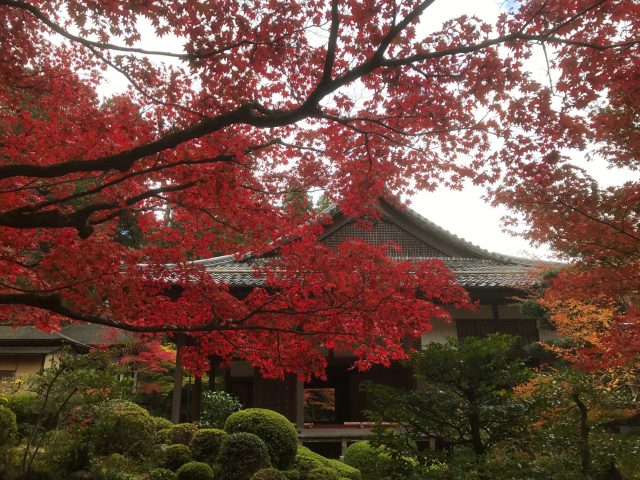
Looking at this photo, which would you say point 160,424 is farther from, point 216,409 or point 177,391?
point 216,409

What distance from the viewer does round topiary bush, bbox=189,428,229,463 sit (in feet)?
27.4

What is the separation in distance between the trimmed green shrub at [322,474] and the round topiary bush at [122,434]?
318 cm

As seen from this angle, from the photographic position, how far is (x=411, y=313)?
20.3ft

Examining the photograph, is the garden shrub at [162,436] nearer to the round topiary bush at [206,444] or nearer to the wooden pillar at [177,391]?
the round topiary bush at [206,444]

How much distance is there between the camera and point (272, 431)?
27.5ft

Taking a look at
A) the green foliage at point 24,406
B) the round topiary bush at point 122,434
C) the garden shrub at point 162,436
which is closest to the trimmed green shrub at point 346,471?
the garden shrub at point 162,436

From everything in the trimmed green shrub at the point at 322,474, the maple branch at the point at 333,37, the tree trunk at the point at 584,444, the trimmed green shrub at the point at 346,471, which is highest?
the maple branch at the point at 333,37

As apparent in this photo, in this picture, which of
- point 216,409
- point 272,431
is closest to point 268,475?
point 272,431

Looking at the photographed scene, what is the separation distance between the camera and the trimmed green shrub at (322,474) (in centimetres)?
789

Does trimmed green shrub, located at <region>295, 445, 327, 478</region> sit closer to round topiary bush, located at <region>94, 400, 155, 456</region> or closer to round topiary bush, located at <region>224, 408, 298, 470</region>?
round topiary bush, located at <region>224, 408, 298, 470</region>

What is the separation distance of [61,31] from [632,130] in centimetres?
662

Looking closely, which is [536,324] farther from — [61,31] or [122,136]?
[61,31]

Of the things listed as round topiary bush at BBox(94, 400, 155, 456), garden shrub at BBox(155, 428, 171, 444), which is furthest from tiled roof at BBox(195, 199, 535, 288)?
round topiary bush at BBox(94, 400, 155, 456)

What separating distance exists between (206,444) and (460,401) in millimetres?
5387
